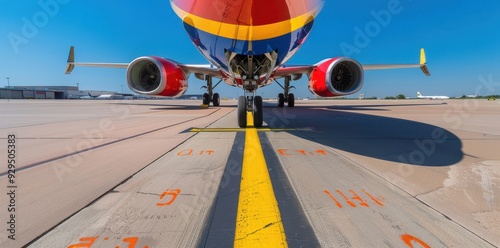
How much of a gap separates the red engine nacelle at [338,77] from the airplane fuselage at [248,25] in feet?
11.9

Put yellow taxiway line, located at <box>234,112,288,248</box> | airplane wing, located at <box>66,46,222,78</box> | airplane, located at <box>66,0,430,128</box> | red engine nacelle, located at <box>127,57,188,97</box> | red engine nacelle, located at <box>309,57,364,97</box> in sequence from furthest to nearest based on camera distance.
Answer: airplane wing, located at <box>66,46,222,78</box> → red engine nacelle, located at <box>127,57,188,97</box> → red engine nacelle, located at <box>309,57,364,97</box> → airplane, located at <box>66,0,430,128</box> → yellow taxiway line, located at <box>234,112,288,248</box>

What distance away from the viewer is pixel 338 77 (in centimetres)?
805

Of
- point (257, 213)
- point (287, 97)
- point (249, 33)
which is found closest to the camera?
point (257, 213)

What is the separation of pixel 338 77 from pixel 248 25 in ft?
19.2

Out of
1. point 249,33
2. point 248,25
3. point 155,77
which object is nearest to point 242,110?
point 249,33

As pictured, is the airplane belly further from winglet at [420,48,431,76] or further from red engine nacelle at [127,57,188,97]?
winglet at [420,48,431,76]

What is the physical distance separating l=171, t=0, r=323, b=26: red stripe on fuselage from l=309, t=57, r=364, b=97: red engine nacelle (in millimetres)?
4334

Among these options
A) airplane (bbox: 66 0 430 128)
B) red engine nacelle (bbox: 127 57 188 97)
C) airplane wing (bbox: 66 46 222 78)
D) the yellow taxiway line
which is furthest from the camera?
airplane wing (bbox: 66 46 222 78)

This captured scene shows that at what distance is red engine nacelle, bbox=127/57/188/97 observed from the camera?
8828mm

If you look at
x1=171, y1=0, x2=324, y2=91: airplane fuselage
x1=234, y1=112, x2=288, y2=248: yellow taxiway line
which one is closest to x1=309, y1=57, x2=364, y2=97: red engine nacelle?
x1=171, y1=0, x2=324, y2=91: airplane fuselage

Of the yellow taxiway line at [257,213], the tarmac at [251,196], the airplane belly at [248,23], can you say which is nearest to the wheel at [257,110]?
the airplane belly at [248,23]

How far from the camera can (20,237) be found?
1.36m

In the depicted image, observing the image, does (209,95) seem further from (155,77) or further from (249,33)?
(249,33)

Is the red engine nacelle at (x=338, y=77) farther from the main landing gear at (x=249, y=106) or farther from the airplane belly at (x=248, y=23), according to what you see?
the airplane belly at (x=248, y=23)
